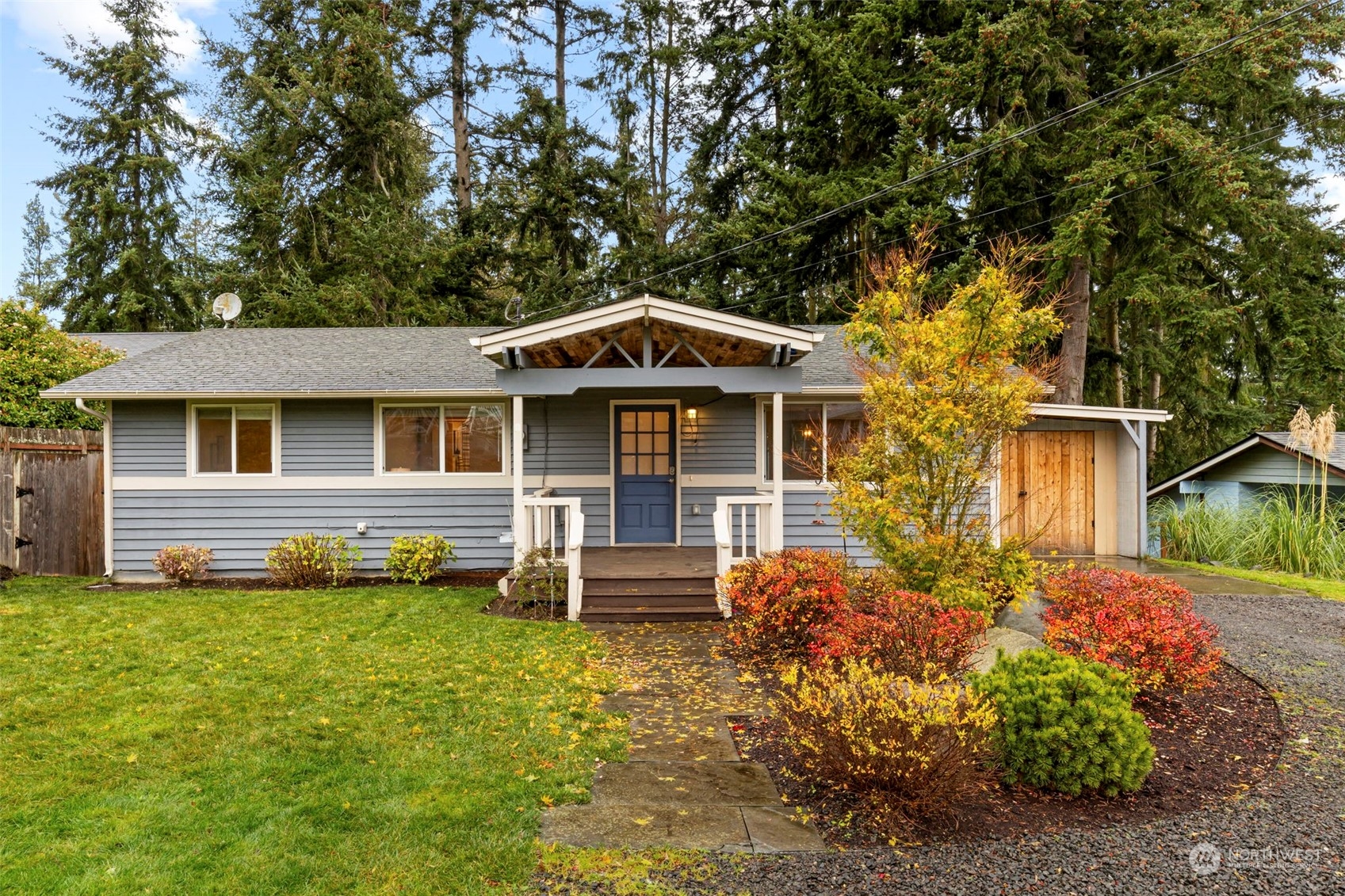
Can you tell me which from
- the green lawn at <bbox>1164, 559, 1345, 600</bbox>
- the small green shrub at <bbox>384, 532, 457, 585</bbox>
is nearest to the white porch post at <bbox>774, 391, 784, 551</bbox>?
the small green shrub at <bbox>384, 532, 457, 585</bbox>

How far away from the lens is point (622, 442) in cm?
995

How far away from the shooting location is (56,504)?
32.2 ft

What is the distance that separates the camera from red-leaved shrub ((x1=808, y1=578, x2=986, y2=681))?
4477 mm

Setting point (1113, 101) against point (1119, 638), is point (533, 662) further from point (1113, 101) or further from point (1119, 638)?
point (1113, 101)

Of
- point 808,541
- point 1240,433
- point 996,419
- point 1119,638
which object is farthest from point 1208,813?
point 1240,433

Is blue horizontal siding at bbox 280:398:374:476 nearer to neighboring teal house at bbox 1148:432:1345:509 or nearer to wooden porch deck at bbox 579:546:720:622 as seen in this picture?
wooden porch deck at bbox 579:546:720:622

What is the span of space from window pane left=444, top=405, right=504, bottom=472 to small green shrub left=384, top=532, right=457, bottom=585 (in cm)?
110

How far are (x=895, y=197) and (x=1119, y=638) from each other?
11.2 meters

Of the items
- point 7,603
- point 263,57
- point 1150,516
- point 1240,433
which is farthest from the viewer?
point 263,57

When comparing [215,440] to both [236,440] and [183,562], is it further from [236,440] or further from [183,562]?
[183,562]

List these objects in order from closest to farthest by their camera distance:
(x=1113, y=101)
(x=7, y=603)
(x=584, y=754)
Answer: (x=584, y=754), (x=7, y=603), (x=1113, y=101)

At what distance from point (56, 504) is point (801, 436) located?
10.4 metres

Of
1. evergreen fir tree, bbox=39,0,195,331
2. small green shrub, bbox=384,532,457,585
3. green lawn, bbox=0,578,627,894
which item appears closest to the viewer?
green lawn, bbox=0,578,627,894

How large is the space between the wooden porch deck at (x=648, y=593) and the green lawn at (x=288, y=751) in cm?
76
